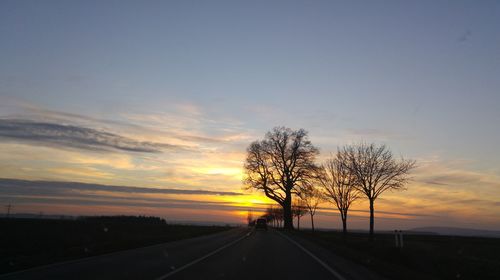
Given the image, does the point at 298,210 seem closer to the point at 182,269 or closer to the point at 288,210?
the point at 288,210

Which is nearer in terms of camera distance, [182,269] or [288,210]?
[182,269]

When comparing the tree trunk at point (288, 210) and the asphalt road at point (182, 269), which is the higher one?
the tree trunk at point (288, 210)

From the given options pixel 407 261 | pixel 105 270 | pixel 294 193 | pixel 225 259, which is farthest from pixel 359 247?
pixel 294 193

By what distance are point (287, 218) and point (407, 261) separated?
52.0 meters

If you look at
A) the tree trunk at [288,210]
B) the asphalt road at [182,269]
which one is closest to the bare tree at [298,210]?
the tree trunk at [288,210]

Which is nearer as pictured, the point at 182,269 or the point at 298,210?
the point at 182,269

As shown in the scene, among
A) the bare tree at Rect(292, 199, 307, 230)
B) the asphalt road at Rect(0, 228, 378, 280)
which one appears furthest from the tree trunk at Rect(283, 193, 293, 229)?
the asphalt road at Rect(0, 228, 378, 280)

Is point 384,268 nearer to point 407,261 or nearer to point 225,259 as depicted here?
point 407,261

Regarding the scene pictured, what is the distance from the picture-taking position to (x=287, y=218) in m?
69.3

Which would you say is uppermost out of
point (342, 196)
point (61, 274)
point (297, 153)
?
point (297, 153)

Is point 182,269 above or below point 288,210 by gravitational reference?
below

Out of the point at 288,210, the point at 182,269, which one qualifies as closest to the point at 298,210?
the point at 288,210

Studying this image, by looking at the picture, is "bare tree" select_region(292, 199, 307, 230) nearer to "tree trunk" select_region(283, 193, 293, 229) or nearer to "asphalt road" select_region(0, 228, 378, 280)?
"tree trunk" select_region(283, 193, 293, 229)

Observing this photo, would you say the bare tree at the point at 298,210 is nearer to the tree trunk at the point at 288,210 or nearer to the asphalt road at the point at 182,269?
the tree trunk at the point at 288,210
